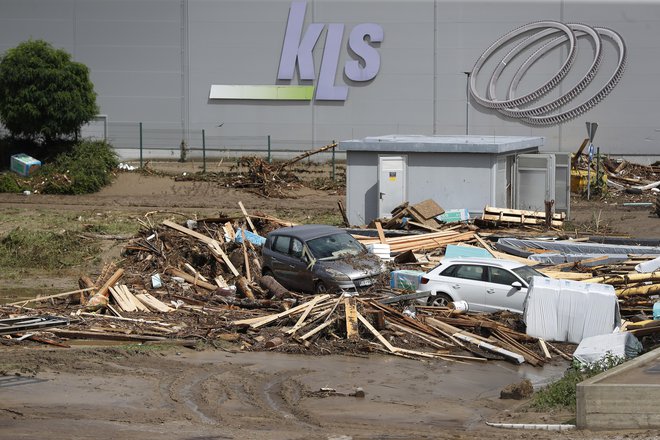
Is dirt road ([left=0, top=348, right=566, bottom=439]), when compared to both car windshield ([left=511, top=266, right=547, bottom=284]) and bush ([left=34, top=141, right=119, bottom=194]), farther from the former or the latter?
bush ([left=34, top=141, right=119, bottom=194])

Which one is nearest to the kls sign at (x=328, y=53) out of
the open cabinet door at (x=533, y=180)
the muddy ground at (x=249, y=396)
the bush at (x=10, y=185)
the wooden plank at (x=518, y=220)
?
the bush at (x=10, y=185)

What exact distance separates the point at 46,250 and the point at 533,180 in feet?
48.9

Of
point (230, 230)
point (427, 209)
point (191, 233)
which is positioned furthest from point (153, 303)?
point (427, 209)

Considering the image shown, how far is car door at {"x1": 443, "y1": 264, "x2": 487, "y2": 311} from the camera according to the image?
2052 centimetres

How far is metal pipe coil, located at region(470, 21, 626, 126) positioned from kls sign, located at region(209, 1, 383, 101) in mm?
5002

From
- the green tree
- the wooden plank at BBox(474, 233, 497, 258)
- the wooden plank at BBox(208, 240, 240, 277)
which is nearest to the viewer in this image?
the wooden plank at BBox(208, 240, 240, 277)

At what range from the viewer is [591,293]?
1858 centimetres

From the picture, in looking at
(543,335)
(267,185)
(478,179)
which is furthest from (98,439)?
(267,185)

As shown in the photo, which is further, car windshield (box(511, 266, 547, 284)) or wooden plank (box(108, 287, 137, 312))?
wooden plank (box(108, 287, 137, 312))

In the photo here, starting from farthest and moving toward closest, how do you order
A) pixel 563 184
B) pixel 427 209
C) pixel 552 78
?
1. pixel 552 78
2. pixel 563 184
3. pixel 427 209

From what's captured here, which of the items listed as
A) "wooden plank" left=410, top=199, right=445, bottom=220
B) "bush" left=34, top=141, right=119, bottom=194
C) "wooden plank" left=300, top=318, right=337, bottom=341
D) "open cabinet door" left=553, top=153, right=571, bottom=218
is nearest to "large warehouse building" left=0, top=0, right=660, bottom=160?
"bush" left=34, top=141, right=119, bottom=194

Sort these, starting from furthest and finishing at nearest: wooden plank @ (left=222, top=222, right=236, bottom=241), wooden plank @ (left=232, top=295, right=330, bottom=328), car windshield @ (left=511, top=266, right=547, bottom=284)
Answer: wooden plank @ (left=222, top=222, right=236, bottom=241), car windshield @ (left=511, top=266, right=547, bottom=284), wooden plank @ (left=232, top=295, right=330, bottom=328)

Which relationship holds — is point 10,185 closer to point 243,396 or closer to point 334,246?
point 334,246

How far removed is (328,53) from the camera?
48.4 meters
